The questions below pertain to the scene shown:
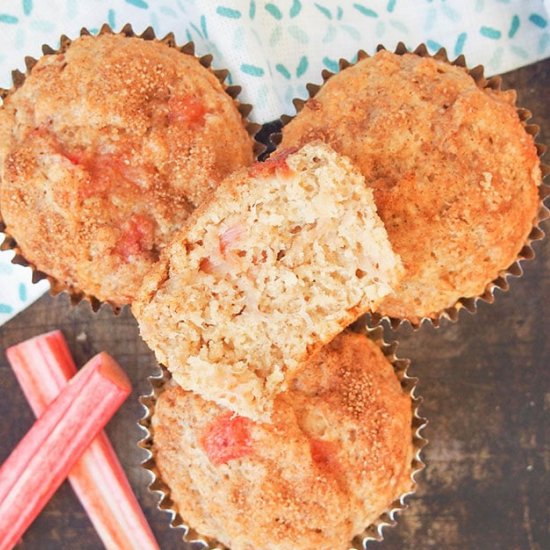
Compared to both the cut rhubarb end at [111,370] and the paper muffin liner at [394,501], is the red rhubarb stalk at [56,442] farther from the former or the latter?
the paper muffin liner at [394,501]

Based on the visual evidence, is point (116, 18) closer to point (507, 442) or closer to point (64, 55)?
point (64, 55)

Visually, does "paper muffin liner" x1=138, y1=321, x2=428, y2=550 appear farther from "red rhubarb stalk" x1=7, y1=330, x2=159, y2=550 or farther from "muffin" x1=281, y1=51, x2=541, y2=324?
"red rhubarb stalk" x1=7, y1=330, x2=159, y2=550

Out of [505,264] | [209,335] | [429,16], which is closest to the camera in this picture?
[209,335]

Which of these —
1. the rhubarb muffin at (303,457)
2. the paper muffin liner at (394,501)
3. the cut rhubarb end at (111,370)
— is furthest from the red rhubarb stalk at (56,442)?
the rhubarb muffin at (303,457)

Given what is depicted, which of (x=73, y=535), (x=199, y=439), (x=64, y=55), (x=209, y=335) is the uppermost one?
(x=64, y=55)

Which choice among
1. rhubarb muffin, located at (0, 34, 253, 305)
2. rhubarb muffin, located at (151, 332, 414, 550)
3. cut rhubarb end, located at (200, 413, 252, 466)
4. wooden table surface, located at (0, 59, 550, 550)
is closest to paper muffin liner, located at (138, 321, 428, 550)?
rhubarb muffin, located at (151, 332, 414, 550)

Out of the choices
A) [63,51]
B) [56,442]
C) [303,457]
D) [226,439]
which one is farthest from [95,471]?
[63,51]

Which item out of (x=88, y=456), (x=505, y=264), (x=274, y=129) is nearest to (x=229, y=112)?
(x=274, y=129)
